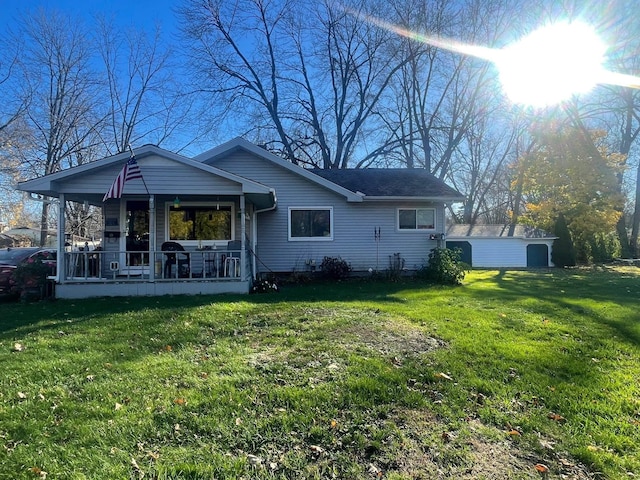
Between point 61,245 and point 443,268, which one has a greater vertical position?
point 61,245

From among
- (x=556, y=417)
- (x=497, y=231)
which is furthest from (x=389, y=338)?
(x=497, y=231)

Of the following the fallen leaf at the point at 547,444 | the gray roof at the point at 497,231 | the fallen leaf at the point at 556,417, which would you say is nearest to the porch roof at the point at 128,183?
the fallen leaf at the point at 556,417

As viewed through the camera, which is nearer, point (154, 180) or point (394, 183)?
point (154, 180)

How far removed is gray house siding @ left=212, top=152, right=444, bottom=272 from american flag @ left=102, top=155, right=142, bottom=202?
472cm

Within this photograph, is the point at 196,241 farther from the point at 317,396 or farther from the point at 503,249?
the point at 503,249

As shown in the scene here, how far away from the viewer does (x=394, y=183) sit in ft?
48.8

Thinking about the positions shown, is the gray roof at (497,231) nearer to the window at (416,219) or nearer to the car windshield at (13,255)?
the window at (416,219)

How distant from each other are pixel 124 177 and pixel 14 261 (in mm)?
5411

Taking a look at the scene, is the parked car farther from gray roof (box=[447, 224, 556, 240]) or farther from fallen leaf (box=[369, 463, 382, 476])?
gray roof (box=[447, 224, 556, 240])

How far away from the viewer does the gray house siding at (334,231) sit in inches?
528

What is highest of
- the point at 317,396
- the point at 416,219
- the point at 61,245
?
the point at 416,219

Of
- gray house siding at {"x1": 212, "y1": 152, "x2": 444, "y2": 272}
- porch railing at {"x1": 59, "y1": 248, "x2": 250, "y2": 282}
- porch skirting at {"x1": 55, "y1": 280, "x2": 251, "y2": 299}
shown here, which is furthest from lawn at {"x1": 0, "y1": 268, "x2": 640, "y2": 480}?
gray house siding at {"x1": 212, "y1": 152, "x2": 444, "y2": 272}

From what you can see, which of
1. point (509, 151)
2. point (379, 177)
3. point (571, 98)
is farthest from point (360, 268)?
point (509, 151)

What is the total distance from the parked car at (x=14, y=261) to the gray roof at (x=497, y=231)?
65.4 ft
